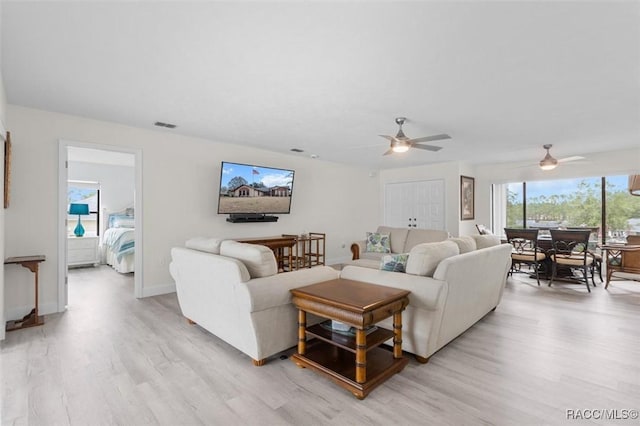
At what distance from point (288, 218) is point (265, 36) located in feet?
14.1

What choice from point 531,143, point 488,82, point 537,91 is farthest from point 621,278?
point 488,82

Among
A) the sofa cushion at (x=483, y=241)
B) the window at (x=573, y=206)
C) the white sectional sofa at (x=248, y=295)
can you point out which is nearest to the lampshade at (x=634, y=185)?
the window at (x=573, y=206)

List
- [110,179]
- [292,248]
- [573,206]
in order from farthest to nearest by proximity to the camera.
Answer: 1. [110,179]
2. [573,206]
3. [292,248]

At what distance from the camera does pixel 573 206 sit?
6.50m

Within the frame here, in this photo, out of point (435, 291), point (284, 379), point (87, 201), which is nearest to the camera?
point (284, 379)

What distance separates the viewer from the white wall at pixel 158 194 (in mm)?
3453

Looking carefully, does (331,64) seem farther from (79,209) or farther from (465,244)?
(79,209)

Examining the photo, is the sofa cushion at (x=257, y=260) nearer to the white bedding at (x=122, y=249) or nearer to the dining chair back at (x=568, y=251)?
the white bedding at (x=122, y=249)

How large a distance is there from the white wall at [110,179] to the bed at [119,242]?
25cm

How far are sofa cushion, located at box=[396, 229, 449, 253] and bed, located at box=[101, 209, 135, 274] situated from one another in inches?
193

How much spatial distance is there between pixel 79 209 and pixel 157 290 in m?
3.84

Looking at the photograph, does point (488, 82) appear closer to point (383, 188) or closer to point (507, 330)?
point (507, 330)

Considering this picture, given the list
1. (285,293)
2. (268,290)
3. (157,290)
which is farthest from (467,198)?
(157,290)

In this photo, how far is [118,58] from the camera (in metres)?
2.34
